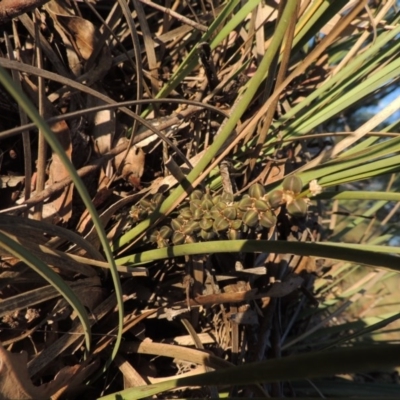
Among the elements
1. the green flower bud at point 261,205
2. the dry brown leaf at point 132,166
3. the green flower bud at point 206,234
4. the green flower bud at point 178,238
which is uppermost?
the dry brown leaf at point 132,166

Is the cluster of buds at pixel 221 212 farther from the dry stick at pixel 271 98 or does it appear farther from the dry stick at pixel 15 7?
the dry stick at pixel 15 7

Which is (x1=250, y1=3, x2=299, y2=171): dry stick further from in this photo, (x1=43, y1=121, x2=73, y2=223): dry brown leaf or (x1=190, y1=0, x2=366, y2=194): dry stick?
(x1=43, y1=121, x2=73, y2=223): dry brown leaf

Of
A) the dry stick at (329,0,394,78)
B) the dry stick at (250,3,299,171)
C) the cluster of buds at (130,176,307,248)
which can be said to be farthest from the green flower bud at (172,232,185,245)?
the dry stick at (329,0,394,78)

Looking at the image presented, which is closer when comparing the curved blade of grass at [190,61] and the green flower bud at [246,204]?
the green flower bud at [246,204]

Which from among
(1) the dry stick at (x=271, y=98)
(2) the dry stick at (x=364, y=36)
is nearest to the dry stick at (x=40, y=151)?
(1) the dry stick at (x=271, y=98)

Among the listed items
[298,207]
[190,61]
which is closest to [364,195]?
[298,207]

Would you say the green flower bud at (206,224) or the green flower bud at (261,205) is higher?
the green flower bud at (261,205)

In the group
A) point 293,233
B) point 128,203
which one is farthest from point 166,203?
point 293,233

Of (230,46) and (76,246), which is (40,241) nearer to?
(76,246)

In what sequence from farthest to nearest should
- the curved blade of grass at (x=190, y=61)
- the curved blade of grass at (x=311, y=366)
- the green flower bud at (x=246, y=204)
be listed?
the curved blade of grass at (x=190, y=61) → the green flower bud at (x=246, y=204) → the curved blade of grass at (x=311, y=366)
